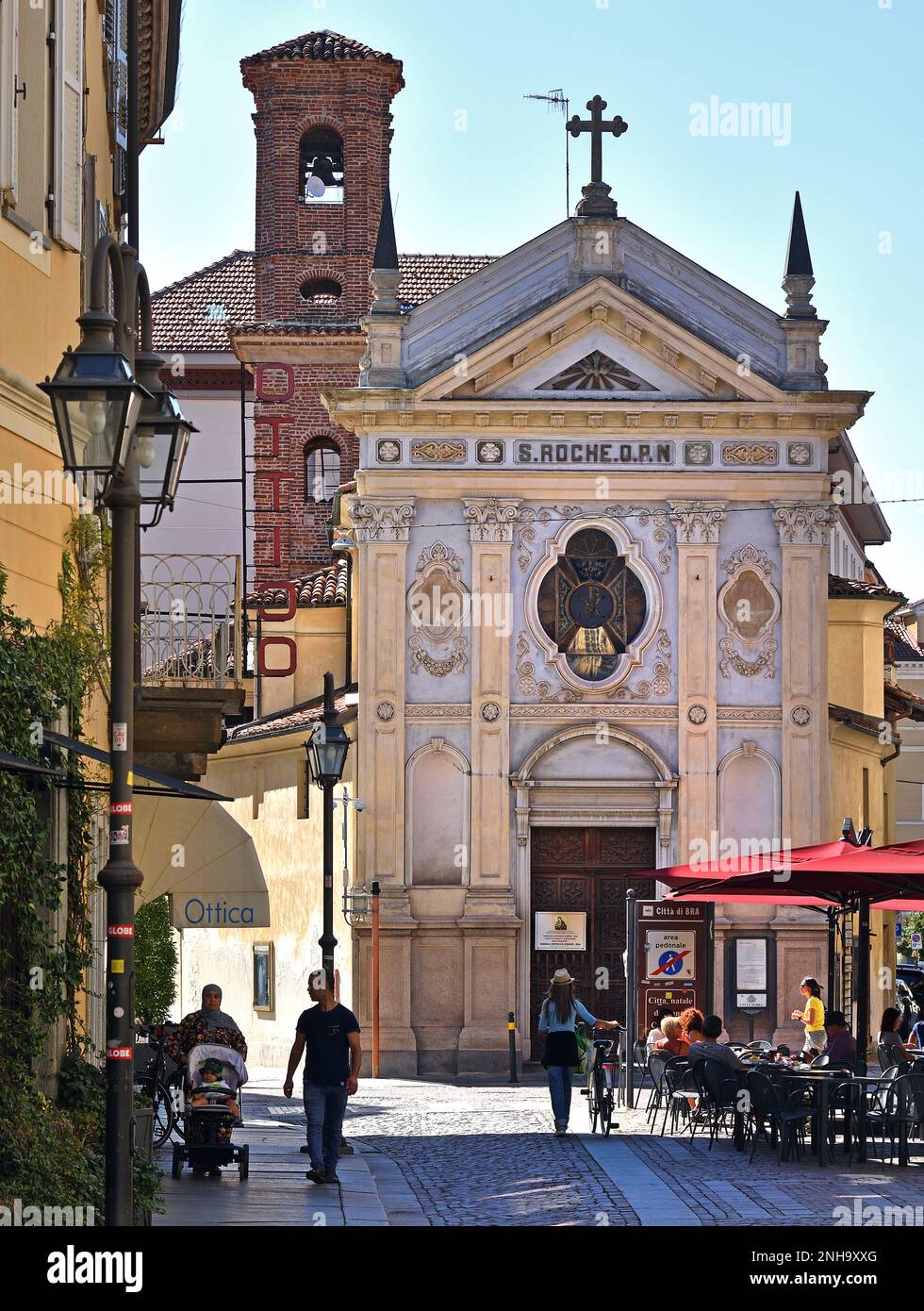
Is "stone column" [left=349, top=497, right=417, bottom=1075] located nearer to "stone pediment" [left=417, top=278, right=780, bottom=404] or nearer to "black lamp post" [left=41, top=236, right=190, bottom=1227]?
"stone pediment" [left=417, top=278, right=780, bottom=404]

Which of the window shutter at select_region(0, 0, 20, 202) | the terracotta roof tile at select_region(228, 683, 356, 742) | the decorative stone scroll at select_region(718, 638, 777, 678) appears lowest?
the terracotta roof tile at select_region(228, 683, 356, 742)

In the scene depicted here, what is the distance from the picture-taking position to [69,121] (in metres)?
15.7

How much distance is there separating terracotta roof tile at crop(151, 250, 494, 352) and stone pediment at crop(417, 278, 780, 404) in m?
16.7

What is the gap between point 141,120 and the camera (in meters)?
23.8

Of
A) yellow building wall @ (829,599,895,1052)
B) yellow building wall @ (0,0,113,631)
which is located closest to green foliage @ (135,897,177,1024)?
yellow building wall @ (829,599,895,1052)

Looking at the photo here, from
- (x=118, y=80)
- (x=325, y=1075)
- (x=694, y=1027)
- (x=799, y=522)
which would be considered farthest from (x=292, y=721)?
(x=325, y=1075)

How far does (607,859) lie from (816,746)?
358 centimetres

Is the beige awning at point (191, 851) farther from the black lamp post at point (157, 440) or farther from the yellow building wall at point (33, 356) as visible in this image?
the black lamp post at point (157, 440)

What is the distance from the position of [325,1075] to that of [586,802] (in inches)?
658

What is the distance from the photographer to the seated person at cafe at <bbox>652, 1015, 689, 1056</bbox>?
80.5 feet

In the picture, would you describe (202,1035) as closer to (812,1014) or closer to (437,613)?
(812,1014)
